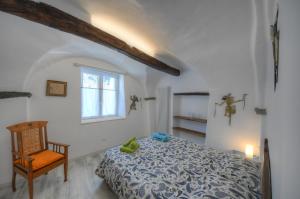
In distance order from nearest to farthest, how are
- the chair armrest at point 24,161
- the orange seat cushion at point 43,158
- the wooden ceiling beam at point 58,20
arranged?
the wooden ceiling beam at point 58,20 → the chair armrest at point 24,161 → the orange seat cushion at point 43,158

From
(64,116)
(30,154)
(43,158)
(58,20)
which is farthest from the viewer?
(64,116)

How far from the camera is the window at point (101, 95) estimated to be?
3.33 meters

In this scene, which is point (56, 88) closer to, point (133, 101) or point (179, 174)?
point (133, 101)

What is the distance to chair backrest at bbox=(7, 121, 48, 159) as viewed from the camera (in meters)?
1.95

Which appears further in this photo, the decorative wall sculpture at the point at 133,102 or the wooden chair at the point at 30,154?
the decorative wall sculpture at the point at 133,102

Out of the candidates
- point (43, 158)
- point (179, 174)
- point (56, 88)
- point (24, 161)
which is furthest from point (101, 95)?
point (179, 174)

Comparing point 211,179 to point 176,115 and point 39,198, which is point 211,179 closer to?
point 39,198

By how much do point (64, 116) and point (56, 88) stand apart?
60 centimetres

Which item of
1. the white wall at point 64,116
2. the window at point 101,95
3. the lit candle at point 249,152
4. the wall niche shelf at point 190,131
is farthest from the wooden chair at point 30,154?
the lit candle at point 249,152

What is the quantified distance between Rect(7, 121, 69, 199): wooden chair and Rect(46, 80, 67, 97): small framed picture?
638mm

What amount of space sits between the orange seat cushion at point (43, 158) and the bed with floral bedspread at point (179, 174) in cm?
68

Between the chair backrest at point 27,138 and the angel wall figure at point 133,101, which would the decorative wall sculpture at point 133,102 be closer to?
the angel wall figure at point 133,101

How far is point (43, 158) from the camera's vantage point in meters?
2.00

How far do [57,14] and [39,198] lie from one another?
2.33 meters
